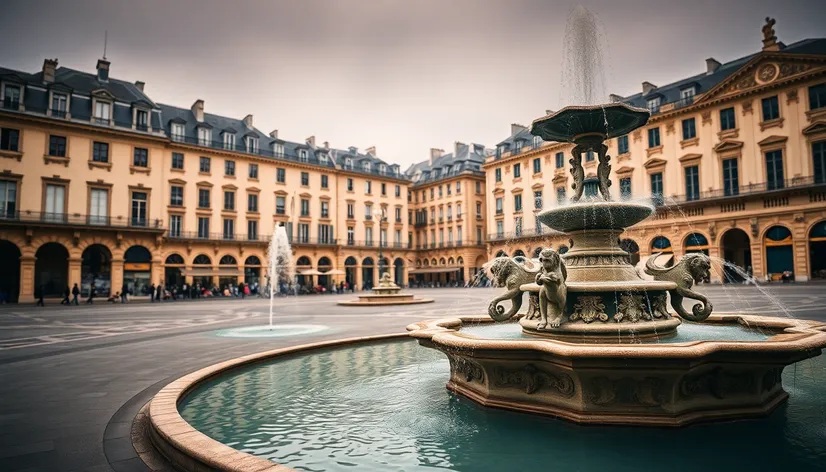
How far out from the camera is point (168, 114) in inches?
1842

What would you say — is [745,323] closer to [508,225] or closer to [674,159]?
[674,159]

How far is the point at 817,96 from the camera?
104ft

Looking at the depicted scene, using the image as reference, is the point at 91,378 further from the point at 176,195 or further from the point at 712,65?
the point at 712,65

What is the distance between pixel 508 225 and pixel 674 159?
19.7m

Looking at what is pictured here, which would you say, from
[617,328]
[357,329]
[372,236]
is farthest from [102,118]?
[617,328]

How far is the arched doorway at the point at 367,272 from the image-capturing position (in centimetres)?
5816

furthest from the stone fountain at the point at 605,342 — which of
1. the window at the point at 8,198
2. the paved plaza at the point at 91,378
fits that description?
the window at the point at 8,198

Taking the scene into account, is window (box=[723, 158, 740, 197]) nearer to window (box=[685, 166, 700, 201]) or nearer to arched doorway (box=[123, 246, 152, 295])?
window (box=[685, 166, 700, 201])

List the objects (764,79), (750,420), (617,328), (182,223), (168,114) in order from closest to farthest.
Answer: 1. (750,420)
2. (617,328)
3. (764,79)
4. (182,223)
5. (168,114)

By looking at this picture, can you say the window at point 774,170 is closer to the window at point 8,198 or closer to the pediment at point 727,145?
the pediment at point 727,145

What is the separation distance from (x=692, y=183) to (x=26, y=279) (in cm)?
5268

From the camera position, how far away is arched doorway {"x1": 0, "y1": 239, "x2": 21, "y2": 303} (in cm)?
3481

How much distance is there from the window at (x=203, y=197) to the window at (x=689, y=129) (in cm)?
4486

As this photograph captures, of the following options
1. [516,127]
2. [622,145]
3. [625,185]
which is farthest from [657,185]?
[516,127]
